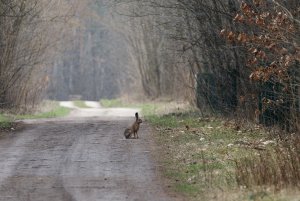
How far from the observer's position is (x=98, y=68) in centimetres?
8975

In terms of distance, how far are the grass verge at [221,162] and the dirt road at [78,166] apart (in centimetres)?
48

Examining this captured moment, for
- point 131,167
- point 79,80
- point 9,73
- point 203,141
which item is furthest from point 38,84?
point 79,80

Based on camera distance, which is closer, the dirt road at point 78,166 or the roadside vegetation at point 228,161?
the roadside vegetation at point 228,161

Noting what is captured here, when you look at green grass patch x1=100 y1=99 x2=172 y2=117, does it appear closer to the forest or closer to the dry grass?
the forest

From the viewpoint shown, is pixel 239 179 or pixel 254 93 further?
pixel 254 93

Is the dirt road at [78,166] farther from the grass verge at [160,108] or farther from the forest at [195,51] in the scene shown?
the grass verge at [160,108]

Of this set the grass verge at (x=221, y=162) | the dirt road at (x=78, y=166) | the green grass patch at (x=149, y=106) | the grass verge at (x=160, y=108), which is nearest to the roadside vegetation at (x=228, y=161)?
the grass verge at (x=221, y=162)

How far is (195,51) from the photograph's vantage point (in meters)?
28.1

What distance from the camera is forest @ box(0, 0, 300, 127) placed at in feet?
53.4

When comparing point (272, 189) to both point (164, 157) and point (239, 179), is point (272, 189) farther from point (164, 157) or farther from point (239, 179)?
point (164, 157)

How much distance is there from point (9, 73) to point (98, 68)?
57299mm

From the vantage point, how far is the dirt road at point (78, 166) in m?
13.0

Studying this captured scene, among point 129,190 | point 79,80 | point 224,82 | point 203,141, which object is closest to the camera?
point 129,190

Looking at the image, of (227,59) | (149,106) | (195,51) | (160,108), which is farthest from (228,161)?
(149,106)
